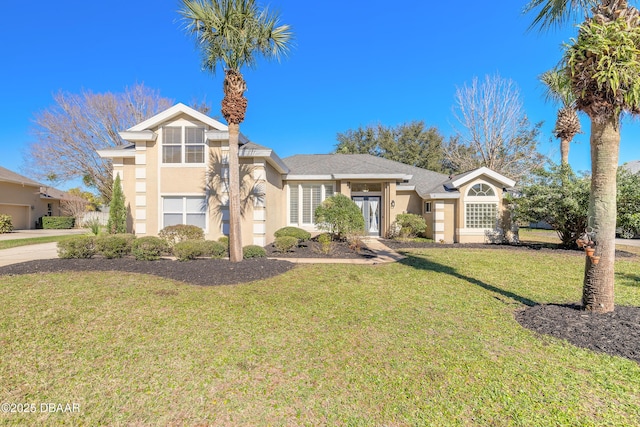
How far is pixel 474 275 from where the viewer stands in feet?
26.9

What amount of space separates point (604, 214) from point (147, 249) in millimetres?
11478

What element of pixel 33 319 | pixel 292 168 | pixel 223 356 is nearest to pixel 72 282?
pixel 33 319

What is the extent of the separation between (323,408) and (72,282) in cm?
711

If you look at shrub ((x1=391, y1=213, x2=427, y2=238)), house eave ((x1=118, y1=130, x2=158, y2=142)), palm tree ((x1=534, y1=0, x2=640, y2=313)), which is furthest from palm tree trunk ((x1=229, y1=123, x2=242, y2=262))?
shrub ((x1=391, y1=213, x2=427, y2=238))

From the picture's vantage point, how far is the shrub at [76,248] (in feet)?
29.8

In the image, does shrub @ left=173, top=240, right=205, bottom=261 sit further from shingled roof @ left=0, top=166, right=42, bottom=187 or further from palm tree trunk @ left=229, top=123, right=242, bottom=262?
shingled roof @ left=0, top=166, right=42, bottom=187

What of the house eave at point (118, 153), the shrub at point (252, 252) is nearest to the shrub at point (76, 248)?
the house eave at point (118, 153)

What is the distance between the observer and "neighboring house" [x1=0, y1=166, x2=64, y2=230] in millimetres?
23656

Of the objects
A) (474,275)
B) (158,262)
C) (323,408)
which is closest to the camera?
(323,408)

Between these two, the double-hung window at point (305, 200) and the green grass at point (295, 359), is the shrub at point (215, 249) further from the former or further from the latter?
the double-hung window at point (305, 200)

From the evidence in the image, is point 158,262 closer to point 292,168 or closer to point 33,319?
point 33,319

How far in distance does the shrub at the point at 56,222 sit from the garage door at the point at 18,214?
48.9 inches

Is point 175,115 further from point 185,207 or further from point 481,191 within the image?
point 481,191

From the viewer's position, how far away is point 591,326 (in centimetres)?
459
